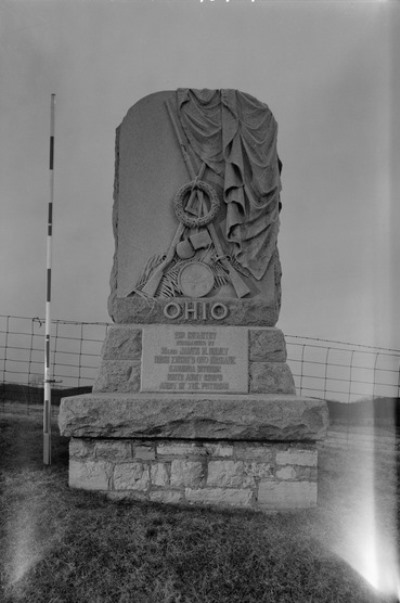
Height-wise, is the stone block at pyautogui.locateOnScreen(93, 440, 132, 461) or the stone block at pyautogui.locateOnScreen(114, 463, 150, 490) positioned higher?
the stone block at pyautogui.locateOnScreen(93, 440, 132, 461)

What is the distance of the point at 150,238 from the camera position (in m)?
Answer: 5.59

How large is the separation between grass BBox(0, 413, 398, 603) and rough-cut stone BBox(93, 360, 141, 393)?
965mm

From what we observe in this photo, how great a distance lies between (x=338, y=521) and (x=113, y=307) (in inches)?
115

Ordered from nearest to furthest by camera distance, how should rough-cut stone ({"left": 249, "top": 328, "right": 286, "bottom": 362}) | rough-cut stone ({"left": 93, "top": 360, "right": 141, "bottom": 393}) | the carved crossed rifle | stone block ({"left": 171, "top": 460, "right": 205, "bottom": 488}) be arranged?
stone block ({"left": 171, "top": 460, "right": 205, "bottom": 488}) → rough-cut stone ({"left": 93, "top": 360, "right": 141, "bottom": 393}) → rough-cut stone ({"left": 249, "top": 328, "right": 286, "bottom": 362}) → the carved crossed rifle

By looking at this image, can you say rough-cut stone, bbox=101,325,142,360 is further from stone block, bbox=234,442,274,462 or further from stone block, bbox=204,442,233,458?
stone block, bbox=234,442,274,462

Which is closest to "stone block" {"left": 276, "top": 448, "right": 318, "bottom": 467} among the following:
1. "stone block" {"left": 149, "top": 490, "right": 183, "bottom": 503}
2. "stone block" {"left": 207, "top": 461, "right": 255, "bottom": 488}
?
"stone block" {"left": 207, "top": 461, "right": 255, "bottom": 488}

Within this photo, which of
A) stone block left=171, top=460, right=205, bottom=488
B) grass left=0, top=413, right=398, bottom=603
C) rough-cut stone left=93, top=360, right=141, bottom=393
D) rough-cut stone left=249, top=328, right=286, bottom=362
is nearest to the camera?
grass left=0, top=413, right=398, bottom=603

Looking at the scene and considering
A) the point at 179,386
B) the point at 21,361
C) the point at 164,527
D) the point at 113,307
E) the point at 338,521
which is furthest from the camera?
the point at 21,361

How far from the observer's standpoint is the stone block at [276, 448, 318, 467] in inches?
183

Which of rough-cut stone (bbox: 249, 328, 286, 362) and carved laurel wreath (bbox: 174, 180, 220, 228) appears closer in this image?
rough-cut stone (bbox: 249, 328, 286, 362)

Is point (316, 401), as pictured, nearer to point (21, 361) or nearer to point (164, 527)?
point (164, 527)

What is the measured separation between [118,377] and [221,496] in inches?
Answer: 58.4

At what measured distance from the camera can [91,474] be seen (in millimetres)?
4633

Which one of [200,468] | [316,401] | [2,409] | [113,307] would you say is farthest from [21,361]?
[316,401]
